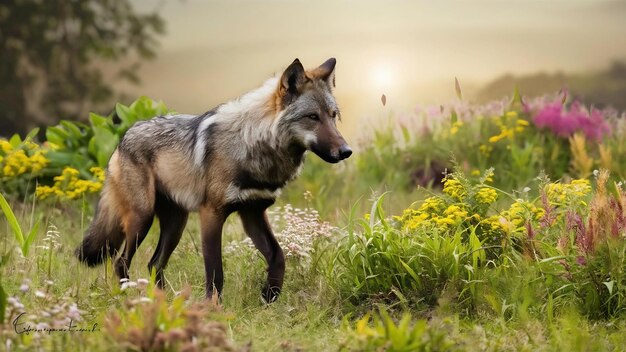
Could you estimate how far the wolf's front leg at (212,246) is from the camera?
232 inches

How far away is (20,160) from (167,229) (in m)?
3.12

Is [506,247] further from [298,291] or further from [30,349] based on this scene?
[30,349]

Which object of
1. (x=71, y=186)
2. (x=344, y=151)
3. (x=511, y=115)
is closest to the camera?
→ (x=344, y=151)

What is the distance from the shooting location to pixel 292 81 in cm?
564

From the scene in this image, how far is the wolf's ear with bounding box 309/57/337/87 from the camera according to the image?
5812 millimetres

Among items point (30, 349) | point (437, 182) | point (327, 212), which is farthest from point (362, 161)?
point (30, 349)

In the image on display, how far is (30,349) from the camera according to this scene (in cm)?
412

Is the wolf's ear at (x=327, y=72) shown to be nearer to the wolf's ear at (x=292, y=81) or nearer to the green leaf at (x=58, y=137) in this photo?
the wolf's ear at (x=292, y=81)

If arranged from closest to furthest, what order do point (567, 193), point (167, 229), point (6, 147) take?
point (567, 193) → point (167, 229) → point (6, 147)

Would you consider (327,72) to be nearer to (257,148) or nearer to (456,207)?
(257,148)

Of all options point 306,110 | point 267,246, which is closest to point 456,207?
point 306,110

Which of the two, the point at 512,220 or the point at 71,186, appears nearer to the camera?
the point at 512,220

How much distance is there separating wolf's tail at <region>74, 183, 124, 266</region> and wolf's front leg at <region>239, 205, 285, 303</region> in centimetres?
114

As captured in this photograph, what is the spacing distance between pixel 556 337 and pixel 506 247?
4.07 ft
